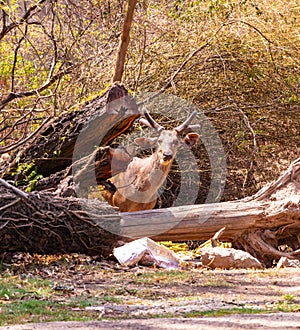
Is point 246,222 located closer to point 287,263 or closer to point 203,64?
point 287,263

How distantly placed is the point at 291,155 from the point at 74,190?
14.2 feet

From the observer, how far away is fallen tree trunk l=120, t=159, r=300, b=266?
7.84 metres

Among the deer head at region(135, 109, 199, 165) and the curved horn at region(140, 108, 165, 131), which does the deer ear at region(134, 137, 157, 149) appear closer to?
the deer head at region(135, 109, 199, 165)

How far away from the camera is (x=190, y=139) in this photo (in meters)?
9.76

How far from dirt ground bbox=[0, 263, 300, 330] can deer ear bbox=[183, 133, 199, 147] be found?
2.87 m

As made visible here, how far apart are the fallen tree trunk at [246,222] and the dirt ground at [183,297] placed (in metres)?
0.80

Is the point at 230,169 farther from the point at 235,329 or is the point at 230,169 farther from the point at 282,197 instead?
the point at 235,329

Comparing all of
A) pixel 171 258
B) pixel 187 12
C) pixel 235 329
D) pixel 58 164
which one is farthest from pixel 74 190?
pixel 235 329

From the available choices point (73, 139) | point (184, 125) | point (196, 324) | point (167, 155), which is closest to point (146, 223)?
point (73, 139)

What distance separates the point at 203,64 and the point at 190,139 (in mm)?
1106

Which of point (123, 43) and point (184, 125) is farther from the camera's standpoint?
point (184, 125)

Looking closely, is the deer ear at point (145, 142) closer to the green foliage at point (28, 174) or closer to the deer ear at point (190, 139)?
the deer ear at point (190, 139)

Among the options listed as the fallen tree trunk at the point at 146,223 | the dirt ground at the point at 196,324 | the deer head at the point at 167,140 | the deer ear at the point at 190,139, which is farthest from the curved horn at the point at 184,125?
the dirt ground at the point at 196,324

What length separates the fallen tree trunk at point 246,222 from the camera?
7840 mm
